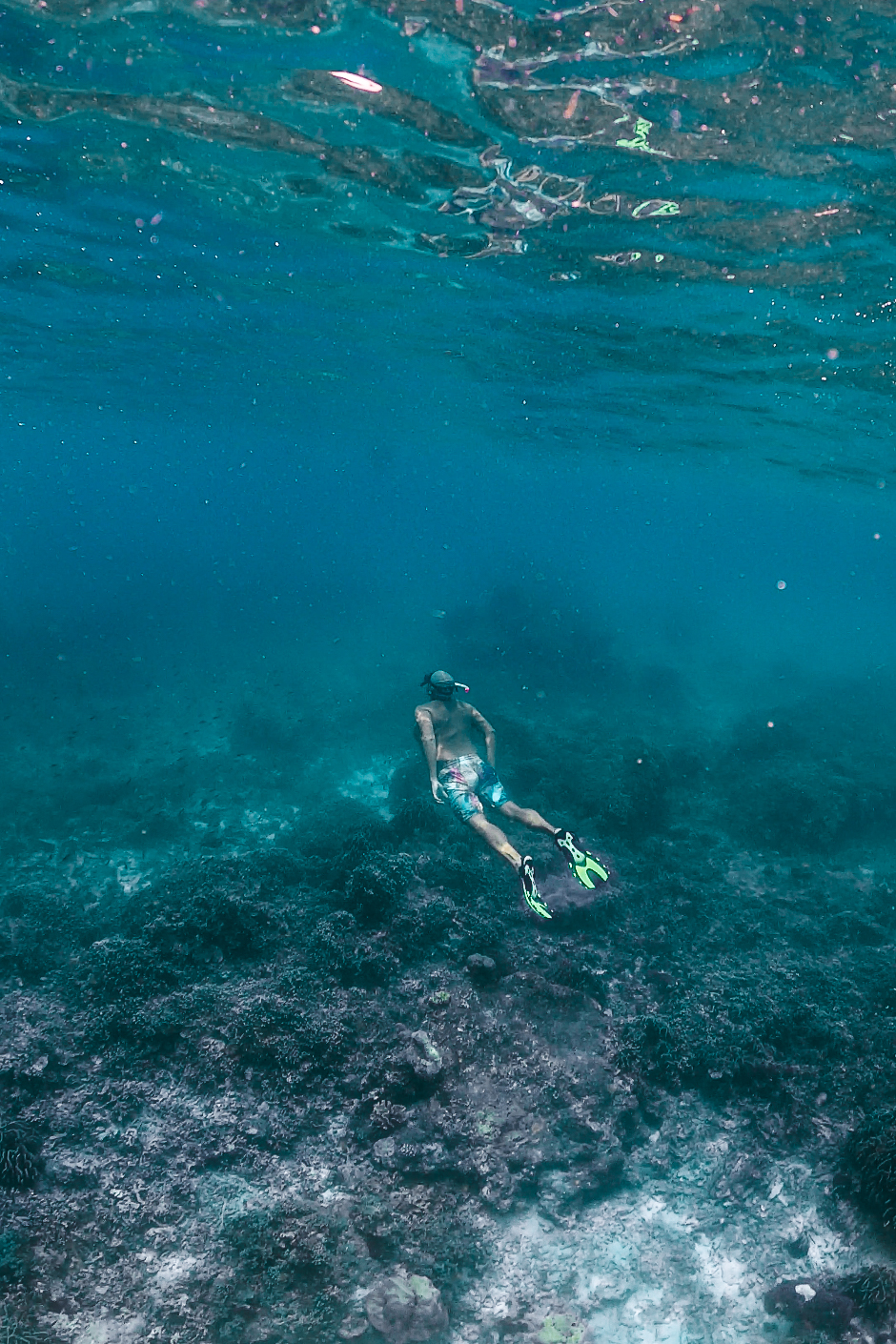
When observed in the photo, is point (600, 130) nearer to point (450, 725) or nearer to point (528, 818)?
point (450, 725)

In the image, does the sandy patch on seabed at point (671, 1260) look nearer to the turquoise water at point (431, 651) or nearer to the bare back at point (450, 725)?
the turquoise water at point (431, 651)

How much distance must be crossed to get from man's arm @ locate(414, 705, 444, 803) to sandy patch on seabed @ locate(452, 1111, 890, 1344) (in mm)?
4565

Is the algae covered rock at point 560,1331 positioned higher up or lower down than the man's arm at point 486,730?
lower down

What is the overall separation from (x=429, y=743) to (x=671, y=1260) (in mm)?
5777

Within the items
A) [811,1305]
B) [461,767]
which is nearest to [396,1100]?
[811,1305]

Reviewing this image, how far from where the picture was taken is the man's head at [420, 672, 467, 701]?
9352 mm

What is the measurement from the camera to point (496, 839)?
→ 8.44 m

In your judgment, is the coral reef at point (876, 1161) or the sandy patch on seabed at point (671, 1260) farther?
the coral reef at point (876, 1161)

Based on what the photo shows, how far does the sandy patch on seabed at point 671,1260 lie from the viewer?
17.1ft

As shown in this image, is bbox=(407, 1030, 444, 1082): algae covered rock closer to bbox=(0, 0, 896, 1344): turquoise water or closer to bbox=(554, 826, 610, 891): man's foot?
bbox=(0, 0, 896, 1344): turquoise water

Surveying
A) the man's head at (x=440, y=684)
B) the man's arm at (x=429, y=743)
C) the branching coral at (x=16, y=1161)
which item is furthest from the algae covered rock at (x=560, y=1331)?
the man's head at (x=440, y=684)

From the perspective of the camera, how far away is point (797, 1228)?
18.9 ft

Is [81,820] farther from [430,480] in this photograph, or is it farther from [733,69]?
[430,480]

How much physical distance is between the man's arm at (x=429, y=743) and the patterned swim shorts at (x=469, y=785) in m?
0.16
